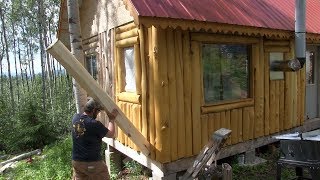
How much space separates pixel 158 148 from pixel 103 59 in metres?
3.35

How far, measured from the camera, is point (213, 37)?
19.8 ft

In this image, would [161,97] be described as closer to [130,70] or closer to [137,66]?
[137,66]

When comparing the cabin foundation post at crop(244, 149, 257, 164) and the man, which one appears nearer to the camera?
the man

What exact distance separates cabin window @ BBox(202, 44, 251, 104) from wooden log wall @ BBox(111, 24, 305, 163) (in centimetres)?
15

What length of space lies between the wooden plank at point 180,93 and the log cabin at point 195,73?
2 centimetres

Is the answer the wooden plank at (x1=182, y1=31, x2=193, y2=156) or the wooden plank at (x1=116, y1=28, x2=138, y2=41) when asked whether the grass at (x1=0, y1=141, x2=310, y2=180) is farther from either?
the wooden plank at (x1=116, y1=28, x2=138, y2=41)

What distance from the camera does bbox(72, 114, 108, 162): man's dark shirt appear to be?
16.1ft

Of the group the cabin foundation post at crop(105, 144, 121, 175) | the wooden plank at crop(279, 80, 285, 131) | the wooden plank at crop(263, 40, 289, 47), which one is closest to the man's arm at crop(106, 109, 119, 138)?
the cabin foundation post at crop(105, 144, 121, 175)

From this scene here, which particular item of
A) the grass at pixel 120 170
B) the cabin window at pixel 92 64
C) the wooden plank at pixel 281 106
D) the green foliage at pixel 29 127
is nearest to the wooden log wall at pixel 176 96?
the grass at pixel 120 170

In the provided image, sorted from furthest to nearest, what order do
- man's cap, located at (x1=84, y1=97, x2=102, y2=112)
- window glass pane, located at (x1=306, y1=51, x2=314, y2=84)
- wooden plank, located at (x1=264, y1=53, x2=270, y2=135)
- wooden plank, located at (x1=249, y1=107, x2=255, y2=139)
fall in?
window glass pane, located at (x1=306, y1=51, x2=314, y2=84), wooden plank, located at (x1=264, y1=53, x2=270, y2=135), wooden plank, located at (x1=249, y1=107, x2=255, y2=139), man's cap, located at (x1=84, y1=97, x2=102, y2=112)

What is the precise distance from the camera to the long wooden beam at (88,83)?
14.4 feet

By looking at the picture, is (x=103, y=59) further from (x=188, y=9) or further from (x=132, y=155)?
(x=188, y=9)

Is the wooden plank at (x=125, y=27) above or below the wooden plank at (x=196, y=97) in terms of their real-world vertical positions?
above

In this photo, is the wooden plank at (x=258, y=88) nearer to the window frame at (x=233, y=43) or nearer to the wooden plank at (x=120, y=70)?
the window frame at (x=233, y=43)
